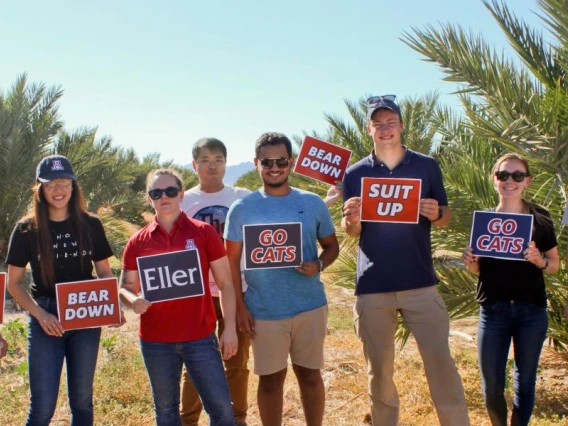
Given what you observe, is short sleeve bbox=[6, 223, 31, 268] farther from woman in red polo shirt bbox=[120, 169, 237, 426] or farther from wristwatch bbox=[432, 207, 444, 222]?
wristwatch bbox=[432, 207, 444, 222]

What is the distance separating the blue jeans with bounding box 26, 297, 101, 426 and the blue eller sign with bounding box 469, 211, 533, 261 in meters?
2.09

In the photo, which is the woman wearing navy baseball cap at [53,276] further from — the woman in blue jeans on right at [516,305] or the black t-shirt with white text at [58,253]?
the woman in blue jeans on right at [516,305]

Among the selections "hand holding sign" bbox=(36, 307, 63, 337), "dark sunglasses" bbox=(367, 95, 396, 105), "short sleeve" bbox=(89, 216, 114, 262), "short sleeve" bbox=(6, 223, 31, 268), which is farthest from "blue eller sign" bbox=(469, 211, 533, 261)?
"short sleeve" bbox=(6, 223, 31, 268)

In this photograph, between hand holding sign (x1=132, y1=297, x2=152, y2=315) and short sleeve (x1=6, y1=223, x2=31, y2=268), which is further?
short sleeve (x1=6, y1=223, x2=31, y2=268)

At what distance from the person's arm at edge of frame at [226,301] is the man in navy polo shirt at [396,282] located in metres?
0.71

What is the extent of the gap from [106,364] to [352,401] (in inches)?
98.9

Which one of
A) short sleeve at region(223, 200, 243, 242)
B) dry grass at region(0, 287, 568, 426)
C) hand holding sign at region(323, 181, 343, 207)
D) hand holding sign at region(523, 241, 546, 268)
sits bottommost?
dry grass at region(0, 287, 568, 426)

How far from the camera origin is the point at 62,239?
3148mm

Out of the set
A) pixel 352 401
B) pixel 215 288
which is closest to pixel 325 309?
pixel 215 288

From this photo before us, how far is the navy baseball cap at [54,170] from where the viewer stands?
10.3 ft

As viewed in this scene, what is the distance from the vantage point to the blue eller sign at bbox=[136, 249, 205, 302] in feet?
9.91

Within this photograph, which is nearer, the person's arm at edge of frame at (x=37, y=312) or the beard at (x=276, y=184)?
the person's arm at edge of frame at (x=37, y=312)

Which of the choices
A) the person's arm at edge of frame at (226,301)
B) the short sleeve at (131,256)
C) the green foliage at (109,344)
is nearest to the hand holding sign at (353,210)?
the person's arm at edge of frame at (226,301)

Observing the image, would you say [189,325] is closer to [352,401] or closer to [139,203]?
[352,401]
